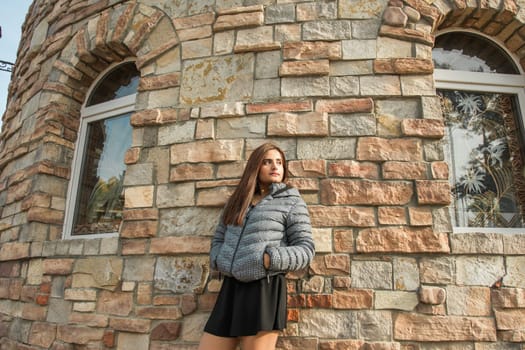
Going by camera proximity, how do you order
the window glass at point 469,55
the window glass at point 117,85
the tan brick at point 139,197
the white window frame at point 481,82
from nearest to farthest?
the tan brick at point 139,197, the white window frame at point 481,82, the window glass at point 469,55, the window glass at point 117,85

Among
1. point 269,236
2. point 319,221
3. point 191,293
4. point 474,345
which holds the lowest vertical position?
point 474,345

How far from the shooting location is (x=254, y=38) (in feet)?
10.0

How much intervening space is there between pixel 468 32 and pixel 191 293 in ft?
9.94

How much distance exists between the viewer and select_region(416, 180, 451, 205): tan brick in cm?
258

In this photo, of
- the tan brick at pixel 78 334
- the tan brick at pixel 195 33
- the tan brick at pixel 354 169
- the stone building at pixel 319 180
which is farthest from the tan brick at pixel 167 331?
the tan brick at pixel 195 33

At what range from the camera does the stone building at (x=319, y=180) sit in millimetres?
2484

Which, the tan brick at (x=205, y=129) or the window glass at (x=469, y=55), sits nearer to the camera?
the tan brick at (x=205, y=129)

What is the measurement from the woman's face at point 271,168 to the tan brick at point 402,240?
691mm

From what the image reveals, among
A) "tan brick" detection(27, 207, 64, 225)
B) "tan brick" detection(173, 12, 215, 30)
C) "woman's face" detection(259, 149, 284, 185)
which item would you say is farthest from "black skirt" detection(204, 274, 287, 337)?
"tan brick" detection(27, 207, 64, 225)

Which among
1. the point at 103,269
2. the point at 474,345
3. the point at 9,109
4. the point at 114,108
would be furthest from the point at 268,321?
the point at 9,109

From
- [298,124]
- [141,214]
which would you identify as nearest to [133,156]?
[141,214]

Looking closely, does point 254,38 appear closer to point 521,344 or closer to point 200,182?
point 200,182

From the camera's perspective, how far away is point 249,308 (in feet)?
6.66

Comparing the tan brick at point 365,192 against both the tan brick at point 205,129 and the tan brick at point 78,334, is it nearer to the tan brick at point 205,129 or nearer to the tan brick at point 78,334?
the tan brick at point 205,129
